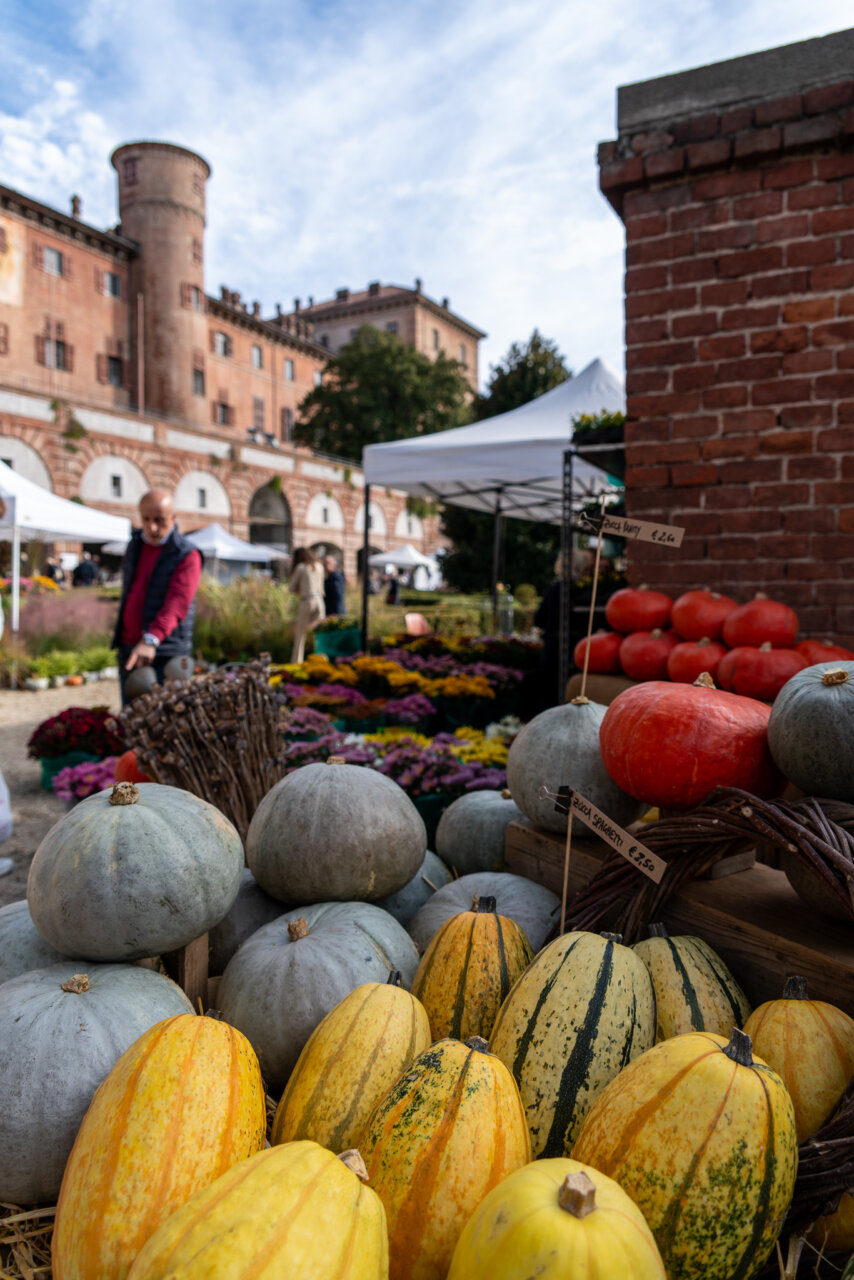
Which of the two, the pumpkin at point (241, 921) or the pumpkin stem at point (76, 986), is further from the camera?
the pumpkin at point (241, 921)

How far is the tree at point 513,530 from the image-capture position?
23219mm

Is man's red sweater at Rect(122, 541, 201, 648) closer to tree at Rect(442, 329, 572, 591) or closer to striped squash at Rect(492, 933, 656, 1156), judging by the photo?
striped squash at Rect(492, 933, 656, 1156)

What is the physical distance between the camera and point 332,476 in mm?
41125

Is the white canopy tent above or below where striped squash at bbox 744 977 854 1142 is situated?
above

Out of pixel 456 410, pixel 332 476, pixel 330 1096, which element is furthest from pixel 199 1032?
pixel 456 410

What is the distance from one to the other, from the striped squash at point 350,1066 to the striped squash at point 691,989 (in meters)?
0.41

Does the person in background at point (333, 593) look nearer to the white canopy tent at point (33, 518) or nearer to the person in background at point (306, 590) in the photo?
the person in background at point (306, 590)

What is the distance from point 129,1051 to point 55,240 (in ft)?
142

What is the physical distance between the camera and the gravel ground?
14.2ft

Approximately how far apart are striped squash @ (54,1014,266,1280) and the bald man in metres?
3.83

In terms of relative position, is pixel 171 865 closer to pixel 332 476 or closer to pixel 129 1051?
pixel 129 1051

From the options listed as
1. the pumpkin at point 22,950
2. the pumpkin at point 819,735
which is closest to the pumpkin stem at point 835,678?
the pumpkin at point 819,735

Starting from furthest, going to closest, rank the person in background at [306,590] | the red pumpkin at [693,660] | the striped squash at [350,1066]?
1. the person in background at [306,590]
2. the red pumpkin at [693,660]
3. the striped squash at [350,1066]

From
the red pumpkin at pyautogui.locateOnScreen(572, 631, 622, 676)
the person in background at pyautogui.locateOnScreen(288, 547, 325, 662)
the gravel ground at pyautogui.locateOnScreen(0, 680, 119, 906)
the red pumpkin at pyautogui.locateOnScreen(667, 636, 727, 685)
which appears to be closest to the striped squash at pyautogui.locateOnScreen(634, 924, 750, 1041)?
the red pumpkin at pyautogui.locateOnScreen(667, 636, 727, 685)
